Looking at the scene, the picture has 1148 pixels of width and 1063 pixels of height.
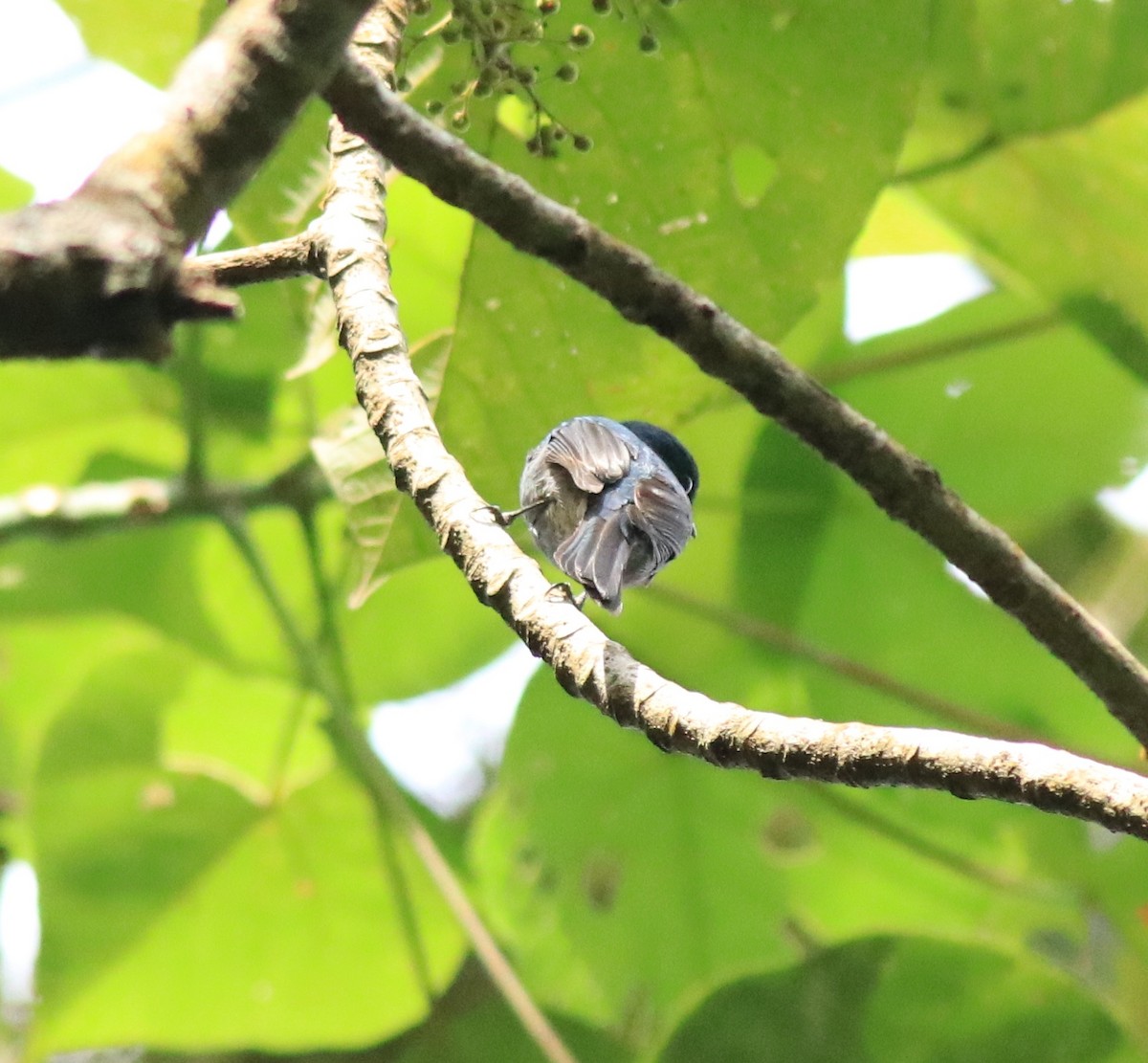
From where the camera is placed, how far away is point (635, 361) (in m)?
1.28

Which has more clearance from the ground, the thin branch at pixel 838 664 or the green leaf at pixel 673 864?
the thin branch at pixel 838 664

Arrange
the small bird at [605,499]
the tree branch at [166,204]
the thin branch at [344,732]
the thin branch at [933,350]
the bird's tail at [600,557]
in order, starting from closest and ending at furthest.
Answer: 1. the tree branch at [166,204]
2. the bird's tail at [600,557]
3. the small bird at [605,499]
4. the thin branch at [344,732]
5. the thin branch at [933,350]

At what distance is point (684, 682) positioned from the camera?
6.29ft

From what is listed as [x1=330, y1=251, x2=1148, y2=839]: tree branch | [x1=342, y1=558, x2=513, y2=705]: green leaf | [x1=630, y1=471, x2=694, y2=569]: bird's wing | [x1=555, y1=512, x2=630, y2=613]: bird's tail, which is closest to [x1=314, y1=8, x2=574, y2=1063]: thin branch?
[x1=330, y1=251, x2=1148, y2=839]: tree branch

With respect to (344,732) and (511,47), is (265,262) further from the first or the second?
(344,732)

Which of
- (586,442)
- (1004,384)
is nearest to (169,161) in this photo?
(586,442)

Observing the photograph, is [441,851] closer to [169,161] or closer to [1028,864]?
[1028,864]

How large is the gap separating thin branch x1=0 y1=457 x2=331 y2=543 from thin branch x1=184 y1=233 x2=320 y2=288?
0.81 m

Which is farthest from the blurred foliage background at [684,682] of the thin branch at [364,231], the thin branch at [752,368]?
the thin branch at [752,368]

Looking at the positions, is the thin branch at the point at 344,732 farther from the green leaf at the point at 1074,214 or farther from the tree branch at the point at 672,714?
the green leaf at the point at 1074,214

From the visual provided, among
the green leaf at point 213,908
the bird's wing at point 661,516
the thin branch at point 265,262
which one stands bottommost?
the green leaf at point 213,908

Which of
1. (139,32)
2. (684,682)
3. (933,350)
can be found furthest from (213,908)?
(933,350)

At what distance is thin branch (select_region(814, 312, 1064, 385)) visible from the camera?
1819 millimetres

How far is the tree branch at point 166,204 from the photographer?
1.41 ft
